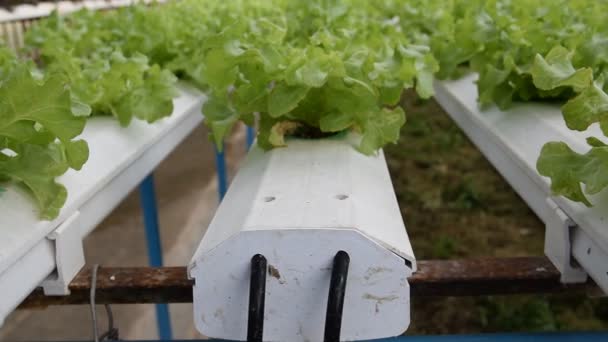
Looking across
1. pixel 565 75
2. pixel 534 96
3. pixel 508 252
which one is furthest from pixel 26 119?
pixel 508 252

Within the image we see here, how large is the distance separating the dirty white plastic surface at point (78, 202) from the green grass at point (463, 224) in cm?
173

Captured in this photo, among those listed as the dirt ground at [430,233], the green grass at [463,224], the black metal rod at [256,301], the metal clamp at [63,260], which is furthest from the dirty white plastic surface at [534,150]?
the dirt ground at [430,233]

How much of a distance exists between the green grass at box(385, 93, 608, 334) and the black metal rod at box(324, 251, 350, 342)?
2.18 m

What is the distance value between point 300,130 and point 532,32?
0.61m

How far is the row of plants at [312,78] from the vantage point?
1.00m

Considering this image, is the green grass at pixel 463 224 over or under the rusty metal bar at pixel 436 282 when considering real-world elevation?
under

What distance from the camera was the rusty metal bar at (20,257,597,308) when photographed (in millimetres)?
992

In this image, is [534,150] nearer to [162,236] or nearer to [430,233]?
[430,233]

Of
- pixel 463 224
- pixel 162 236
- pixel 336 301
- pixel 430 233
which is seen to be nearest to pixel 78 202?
Answer: pixel 336 301

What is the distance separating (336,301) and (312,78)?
50 centimetres

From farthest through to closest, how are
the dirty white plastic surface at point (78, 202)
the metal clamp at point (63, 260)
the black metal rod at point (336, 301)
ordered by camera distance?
the metal clamp at point (63, 260) → the dirty white plastic surface at point (78, 202) → the black metal rod at point (336, 301)

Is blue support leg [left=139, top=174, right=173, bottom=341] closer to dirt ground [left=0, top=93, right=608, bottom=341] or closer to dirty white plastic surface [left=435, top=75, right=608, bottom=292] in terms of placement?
dirty white plastic surface [left=435, top=75, right=608, bottom=292]

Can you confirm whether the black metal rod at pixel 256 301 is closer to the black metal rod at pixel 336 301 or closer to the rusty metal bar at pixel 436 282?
the black metal rod at pixel 336 301

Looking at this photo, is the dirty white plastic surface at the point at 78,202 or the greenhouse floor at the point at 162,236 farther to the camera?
the greenhouse floor at the point at 162,236
